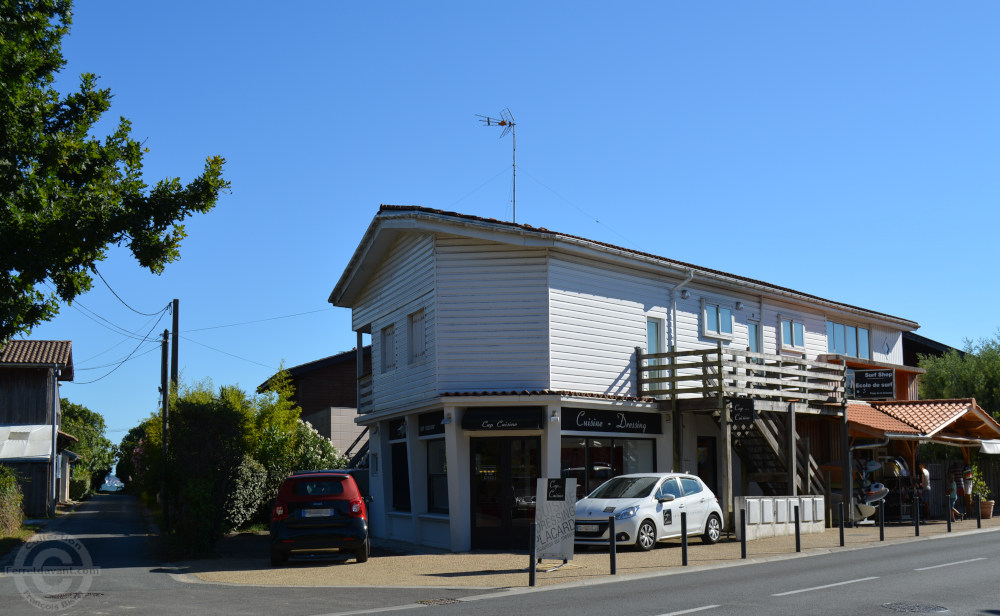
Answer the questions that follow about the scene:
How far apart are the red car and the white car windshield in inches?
195

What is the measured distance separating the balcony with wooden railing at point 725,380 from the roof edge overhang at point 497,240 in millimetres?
2025

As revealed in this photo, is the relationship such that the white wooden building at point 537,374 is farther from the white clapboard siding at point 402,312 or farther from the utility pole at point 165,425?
the utility pole at point 165,425

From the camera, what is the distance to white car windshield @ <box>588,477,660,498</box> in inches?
749

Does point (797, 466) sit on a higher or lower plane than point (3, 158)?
lower

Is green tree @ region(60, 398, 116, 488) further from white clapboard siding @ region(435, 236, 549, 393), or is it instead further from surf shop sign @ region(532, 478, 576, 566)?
surf shop sign @ region(532, 478, 576, 566)

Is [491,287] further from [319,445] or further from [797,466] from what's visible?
[319,445]

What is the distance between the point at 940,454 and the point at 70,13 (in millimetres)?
28573

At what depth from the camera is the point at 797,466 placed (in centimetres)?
2347

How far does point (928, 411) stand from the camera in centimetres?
2788

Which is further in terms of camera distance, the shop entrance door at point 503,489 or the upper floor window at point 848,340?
the upper floor window at point 848,340

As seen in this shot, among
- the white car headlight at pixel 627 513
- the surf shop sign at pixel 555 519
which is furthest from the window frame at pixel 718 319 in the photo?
the surf shop sign at pixel 555 519

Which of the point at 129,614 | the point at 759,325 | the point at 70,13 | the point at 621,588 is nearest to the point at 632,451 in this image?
the point at 759,325

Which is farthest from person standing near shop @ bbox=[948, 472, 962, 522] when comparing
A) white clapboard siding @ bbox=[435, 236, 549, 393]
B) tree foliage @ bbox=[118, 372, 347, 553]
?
tree foliage @ bbox=[118, 372, 347, 553]

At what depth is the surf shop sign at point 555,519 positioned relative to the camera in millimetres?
15203
